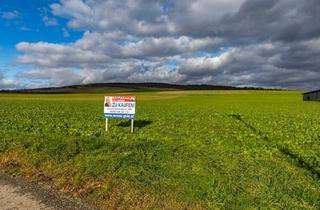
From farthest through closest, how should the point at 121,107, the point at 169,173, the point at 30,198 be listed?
the point at 121,107, the point at 169,173, the point at 30,198

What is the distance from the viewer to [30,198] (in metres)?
6.63

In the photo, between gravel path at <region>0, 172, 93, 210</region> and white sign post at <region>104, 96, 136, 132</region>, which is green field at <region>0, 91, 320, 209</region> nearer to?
gravel path at <region>0, 172, 93, 210</region>

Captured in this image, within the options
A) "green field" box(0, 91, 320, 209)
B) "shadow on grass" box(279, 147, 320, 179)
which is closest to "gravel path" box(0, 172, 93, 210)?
"green field" box(0, 91, 320, 209)

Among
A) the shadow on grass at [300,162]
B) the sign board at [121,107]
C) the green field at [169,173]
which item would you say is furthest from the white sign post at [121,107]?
the shadow on grass at [300,162]

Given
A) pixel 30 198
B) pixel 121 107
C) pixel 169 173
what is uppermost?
pixel 121 107

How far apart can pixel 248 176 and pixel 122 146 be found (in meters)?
4.49

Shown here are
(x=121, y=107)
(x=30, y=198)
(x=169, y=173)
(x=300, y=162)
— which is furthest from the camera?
(x=121, y=107)

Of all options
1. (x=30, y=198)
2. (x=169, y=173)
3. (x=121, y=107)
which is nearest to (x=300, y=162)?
(x=169, y=173)

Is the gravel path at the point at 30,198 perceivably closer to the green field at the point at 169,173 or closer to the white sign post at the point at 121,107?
the green field at the point at 169,173

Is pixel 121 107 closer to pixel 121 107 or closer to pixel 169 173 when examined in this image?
pixel 121 107

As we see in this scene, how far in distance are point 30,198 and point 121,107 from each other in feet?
31.0

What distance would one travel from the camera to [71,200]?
6.62 meters

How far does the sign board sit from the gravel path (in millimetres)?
8297

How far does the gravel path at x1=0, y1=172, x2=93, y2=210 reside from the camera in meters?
6.18
